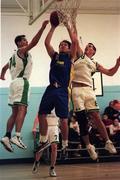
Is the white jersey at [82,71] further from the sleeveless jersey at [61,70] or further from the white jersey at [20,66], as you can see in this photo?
the white jersey at [20,66]

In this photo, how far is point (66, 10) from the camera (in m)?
6.43

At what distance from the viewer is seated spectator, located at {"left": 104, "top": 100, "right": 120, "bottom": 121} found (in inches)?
461

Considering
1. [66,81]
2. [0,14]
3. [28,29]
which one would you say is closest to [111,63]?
[28,29]

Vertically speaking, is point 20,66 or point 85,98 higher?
point 20,66

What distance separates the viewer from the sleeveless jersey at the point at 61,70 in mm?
6512

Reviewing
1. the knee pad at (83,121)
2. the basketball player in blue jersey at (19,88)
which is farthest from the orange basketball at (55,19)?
the knee pad at (83,121)

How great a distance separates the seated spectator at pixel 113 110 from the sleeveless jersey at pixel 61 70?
17.6ft

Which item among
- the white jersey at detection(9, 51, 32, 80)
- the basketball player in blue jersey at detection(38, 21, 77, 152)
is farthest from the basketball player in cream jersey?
the white jersey at detection(9, 51, 32, 80)

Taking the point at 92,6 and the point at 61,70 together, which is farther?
the point at 92,6

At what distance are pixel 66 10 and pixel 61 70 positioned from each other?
898 mm

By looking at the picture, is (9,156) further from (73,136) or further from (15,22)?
(15,22)

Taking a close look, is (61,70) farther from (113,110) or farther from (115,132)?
(113,110)

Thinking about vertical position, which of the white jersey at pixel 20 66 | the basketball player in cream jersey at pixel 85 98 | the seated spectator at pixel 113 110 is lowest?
the seated spectator at pixel 113 110

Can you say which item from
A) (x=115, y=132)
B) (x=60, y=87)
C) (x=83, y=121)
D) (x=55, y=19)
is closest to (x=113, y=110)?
(x=115, y=132)
